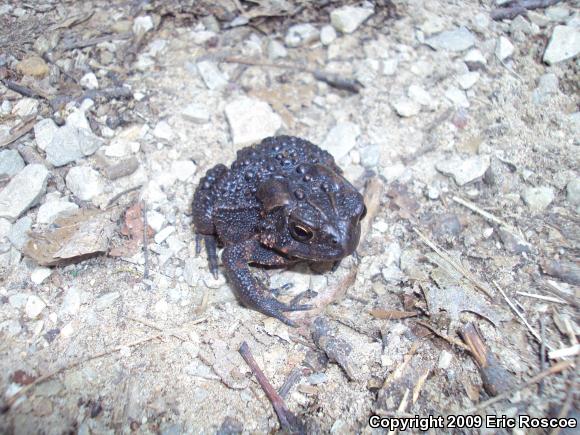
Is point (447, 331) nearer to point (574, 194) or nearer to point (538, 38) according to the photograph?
point (574, 194)

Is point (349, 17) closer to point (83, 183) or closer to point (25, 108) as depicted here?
point (83, 183)

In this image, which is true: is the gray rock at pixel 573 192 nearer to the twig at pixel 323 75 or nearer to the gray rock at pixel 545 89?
the gray rock at pixel 545 89

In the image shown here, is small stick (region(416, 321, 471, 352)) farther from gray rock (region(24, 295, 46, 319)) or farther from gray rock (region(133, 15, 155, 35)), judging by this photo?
gray rock (region(133, 15, 155, 35))

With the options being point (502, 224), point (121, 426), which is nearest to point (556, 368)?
point (502, 224)

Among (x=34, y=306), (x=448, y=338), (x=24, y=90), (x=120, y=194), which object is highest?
(x=24, y=90)

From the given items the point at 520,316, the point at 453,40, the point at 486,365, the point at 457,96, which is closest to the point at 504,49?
the point at 453,40

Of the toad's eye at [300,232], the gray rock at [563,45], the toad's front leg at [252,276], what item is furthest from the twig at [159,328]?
the gray rock at [563,45]
